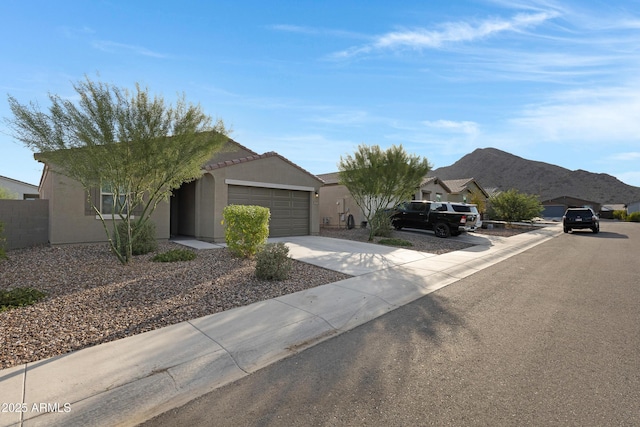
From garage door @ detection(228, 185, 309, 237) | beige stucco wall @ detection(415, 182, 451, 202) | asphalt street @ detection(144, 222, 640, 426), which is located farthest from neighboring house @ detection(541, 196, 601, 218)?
asphalt street @ detection(144, 222, 640, 426)

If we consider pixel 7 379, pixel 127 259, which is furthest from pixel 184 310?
pixel 127 259

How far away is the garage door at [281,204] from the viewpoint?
539 inches

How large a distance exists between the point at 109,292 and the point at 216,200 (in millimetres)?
6882

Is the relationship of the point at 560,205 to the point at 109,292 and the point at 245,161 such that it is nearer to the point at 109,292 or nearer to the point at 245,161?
the point at 245,161

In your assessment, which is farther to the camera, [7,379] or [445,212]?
[445,212]

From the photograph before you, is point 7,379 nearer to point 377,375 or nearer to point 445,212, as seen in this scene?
point 377,375

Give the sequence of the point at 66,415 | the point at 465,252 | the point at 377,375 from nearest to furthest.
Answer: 1. the point at 66,415
2. the point at 377,375
3. the point at 465,252

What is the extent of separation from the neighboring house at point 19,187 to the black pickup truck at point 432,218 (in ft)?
94.0

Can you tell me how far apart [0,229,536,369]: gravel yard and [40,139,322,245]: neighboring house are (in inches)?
47.9

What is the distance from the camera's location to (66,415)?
285 cm

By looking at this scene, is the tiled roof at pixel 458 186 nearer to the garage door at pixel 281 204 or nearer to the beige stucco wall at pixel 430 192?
the beige stucco wall at pixel 430 192

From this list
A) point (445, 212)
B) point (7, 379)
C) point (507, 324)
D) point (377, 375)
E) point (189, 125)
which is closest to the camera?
point (7, 379)

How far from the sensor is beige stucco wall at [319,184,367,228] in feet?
74.0

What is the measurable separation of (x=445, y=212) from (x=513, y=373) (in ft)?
48.2
